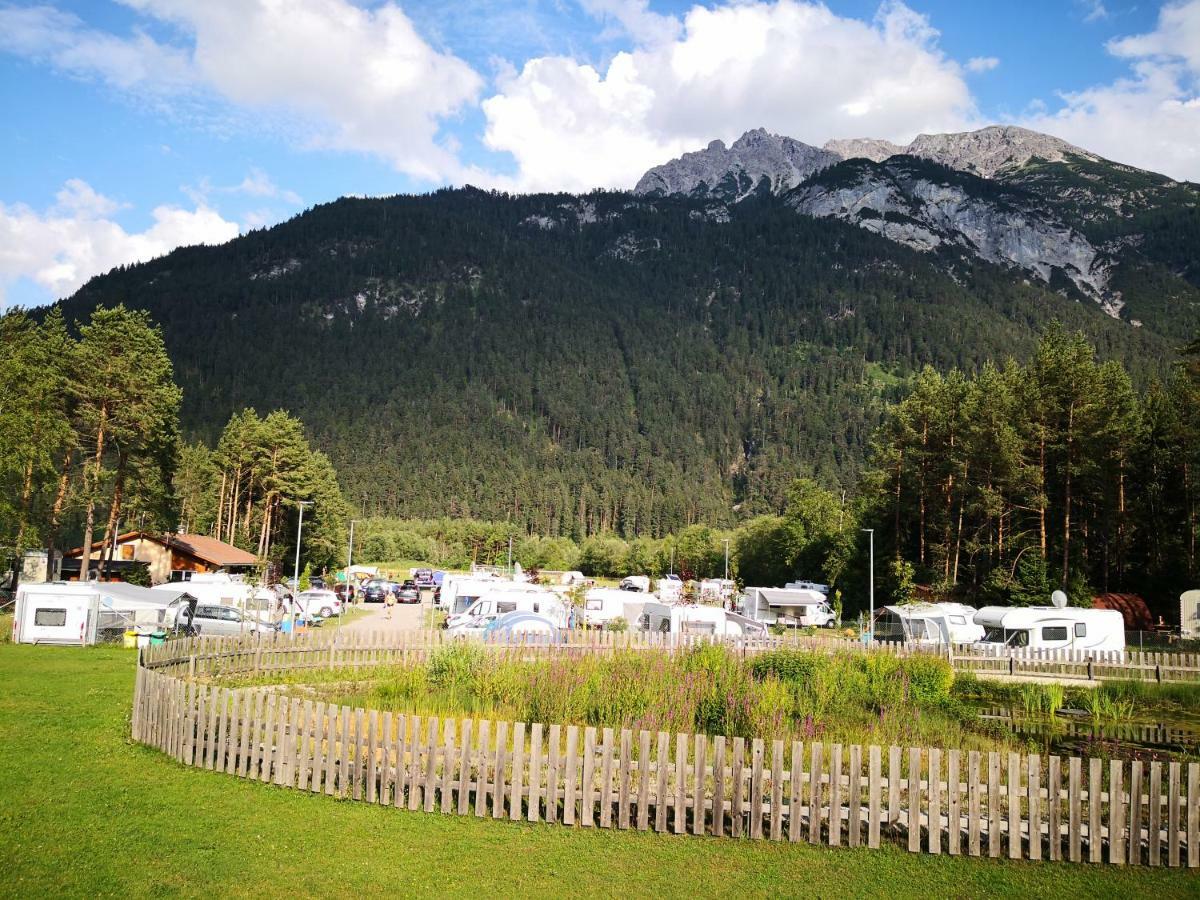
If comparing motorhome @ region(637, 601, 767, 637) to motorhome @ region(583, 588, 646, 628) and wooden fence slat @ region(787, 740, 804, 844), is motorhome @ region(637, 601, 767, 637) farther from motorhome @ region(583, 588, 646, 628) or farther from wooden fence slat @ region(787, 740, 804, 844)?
wooden fence slat @ region(787, 740, 804, 844)

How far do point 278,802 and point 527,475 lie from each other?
17563 centimetres

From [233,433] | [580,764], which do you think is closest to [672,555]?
[233,433]

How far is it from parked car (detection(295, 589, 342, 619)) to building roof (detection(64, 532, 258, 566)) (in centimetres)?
896

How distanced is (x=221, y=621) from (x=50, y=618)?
17.0 ft

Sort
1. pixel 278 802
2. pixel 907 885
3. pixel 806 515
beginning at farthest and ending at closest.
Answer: pixel 806 515, pixel 278 802, pixel 907 885

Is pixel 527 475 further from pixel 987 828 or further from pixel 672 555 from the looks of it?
pixel 987 828

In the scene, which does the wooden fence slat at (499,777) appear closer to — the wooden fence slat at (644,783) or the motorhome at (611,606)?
the wooden fence slat at (644,783)

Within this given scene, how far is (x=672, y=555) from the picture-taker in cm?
10881

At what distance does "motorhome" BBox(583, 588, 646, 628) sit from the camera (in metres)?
40.0

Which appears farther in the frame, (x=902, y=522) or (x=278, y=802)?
(x=902, y=522)

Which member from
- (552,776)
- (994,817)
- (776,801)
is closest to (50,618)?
(552,776)

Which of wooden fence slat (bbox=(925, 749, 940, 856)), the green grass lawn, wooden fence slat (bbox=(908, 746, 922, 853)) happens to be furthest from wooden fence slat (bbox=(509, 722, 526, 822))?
wooden fence slat (bbox=(925, 749, 940, 856))

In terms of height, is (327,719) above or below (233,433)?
below

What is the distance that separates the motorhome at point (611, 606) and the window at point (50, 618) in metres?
22.0
